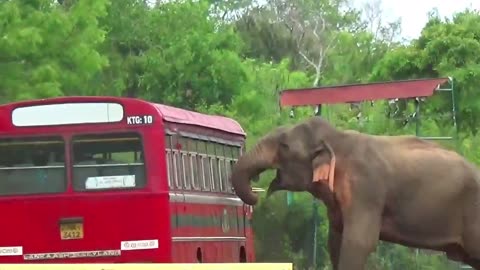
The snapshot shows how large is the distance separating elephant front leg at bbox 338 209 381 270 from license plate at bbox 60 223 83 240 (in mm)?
3403

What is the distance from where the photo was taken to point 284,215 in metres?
32.1

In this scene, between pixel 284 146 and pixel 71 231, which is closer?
pixel 284 146

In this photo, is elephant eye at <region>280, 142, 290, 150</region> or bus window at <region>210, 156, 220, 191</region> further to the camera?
bus window at <region>210, 156, 220, 191</region>

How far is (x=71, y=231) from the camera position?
20172mm

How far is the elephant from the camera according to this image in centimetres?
1919

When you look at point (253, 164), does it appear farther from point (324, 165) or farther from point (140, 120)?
point (140, 120)

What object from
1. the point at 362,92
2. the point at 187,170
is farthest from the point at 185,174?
the point at 362,92

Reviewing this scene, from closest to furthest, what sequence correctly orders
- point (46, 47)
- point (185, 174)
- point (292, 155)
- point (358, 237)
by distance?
point (358, 237)
point (292, 155)
point (185, 174)
point (46, 47)

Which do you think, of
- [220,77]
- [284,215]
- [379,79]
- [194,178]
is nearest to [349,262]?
[194,178]

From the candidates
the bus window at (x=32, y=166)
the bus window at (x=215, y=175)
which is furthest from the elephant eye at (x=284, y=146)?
the bus window at (x=215, y=175)

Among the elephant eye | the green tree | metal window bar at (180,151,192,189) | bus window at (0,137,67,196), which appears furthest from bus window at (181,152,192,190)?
the green tree

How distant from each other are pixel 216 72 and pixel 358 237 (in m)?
20.9

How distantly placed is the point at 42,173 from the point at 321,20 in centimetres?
5668

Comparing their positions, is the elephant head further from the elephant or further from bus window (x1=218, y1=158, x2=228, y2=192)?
bus window (x1=218, y1=158, x2=228, y2=192)
